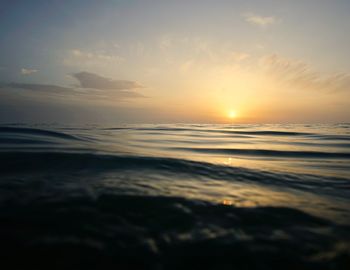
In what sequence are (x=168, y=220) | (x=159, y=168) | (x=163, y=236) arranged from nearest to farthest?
(x=163, y=236), (x=168, y=220), (x=159, y=168)

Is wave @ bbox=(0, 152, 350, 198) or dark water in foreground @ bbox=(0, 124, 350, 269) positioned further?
wave @ bbox=(0, 152, 350, 198)

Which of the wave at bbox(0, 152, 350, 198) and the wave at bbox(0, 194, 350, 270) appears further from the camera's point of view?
the wave at bbox(0, 152, 350, 198)

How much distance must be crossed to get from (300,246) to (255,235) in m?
0.33

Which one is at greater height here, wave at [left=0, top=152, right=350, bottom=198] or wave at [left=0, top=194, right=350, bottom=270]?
wave at [left=0, top=152, right=350, bottom=198]

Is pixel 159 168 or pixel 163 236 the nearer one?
pixel 163 236

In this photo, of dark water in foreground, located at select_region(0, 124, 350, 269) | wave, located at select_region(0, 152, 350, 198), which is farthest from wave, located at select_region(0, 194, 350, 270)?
wave, located at select_region(0, 152, 350, 198)

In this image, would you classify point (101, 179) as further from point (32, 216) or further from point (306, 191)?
point (306, 191)

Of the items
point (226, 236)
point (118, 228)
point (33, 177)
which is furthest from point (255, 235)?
point (33, 177)

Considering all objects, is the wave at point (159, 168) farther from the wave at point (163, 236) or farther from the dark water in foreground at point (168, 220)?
the wave at point (163, 236)

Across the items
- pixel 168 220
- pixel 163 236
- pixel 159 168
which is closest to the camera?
pixel 163 236

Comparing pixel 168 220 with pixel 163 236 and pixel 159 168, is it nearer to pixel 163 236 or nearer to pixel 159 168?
pixel 163 236

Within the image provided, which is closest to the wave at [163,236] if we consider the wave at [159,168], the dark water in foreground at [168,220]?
the dark water in foreground at [168,220]

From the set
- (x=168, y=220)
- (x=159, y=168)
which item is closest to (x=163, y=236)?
(x=168, y=220)

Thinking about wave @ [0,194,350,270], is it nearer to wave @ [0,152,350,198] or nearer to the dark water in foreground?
the dark water in foreground
